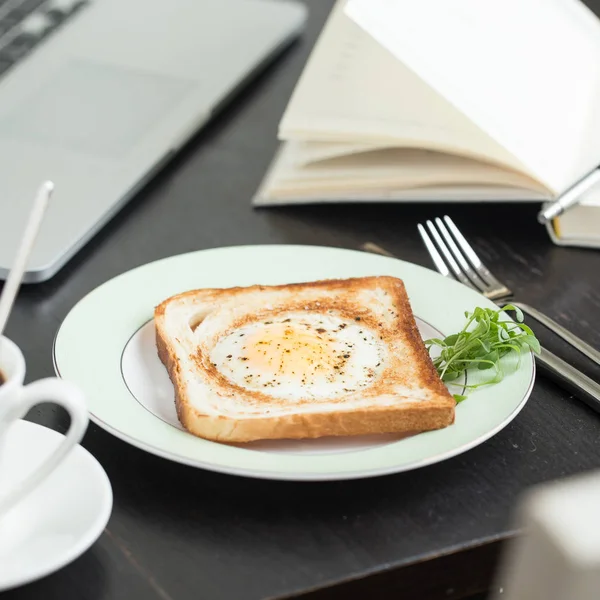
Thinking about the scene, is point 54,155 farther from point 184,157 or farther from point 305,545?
point 305,545

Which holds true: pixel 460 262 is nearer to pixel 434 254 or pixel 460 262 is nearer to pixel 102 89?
pixel 434 254

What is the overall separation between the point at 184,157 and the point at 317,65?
9.0 inches

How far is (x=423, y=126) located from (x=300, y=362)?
0.47 m

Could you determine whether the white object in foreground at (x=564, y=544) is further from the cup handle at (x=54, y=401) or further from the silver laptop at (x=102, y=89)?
the silver laptop at (x=102, y=89)

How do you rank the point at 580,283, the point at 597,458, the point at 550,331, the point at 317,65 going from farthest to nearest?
the point at 317,65 < the point at 580,283 < the point at 550,331 < the point at 597,458

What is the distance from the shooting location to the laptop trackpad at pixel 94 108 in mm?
1335

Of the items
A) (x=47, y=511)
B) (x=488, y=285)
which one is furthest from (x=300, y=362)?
(x=488, y=285)

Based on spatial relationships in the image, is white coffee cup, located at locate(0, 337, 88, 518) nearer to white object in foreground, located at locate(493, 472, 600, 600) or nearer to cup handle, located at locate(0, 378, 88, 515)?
cup handle, located at locate(0, 378, 88, 515)

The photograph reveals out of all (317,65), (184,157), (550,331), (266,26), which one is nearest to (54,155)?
(184,157)

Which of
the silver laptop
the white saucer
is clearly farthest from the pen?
the white saucer

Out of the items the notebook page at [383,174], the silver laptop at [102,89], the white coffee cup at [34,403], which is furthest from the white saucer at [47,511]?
the notebook page at [383,174]

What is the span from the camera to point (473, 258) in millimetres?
1167

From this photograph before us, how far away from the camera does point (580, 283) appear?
1160mm

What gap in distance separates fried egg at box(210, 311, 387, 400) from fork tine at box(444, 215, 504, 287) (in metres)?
0.26
